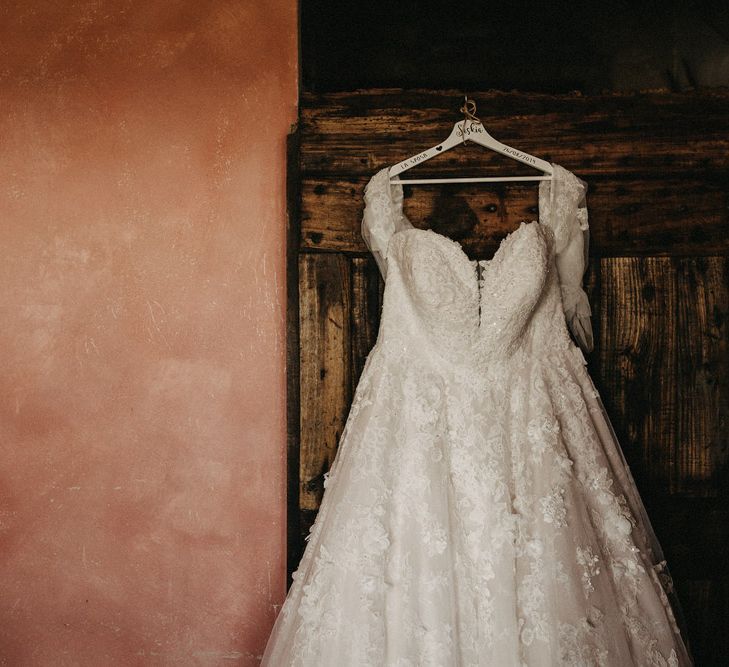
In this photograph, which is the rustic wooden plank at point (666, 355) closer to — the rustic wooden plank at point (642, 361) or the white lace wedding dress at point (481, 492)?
the rustic wooden plank at point (642, 361)

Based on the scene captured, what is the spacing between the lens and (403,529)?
112 cm

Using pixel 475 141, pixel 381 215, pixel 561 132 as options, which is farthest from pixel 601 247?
pixel 381 215

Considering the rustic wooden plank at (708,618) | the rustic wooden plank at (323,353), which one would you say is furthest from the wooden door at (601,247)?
the rustic wooden plank at (708,618)

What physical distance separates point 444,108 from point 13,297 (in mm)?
1246

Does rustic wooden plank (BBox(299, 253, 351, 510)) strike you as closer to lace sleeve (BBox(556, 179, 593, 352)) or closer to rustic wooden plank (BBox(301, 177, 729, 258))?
rustic wooden plank (BBox(301, 177, 729, 258))

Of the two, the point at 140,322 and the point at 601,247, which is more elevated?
the point at 601,247

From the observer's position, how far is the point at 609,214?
1443 millimetres

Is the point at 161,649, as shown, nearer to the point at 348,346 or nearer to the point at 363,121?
the point at 348,346

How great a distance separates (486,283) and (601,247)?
1.31 ft

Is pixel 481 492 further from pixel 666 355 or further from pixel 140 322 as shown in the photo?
pixel 140 322

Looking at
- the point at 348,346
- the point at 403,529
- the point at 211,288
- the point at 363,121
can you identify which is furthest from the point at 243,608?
the point at 363,121

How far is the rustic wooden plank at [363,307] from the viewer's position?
144 centimetres

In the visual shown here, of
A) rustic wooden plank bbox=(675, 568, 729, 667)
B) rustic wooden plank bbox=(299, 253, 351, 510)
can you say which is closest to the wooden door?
rustic wooden plank bbox=(299, 253, 351, 510)

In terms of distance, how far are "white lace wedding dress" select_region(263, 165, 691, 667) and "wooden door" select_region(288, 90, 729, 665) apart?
12 cm
